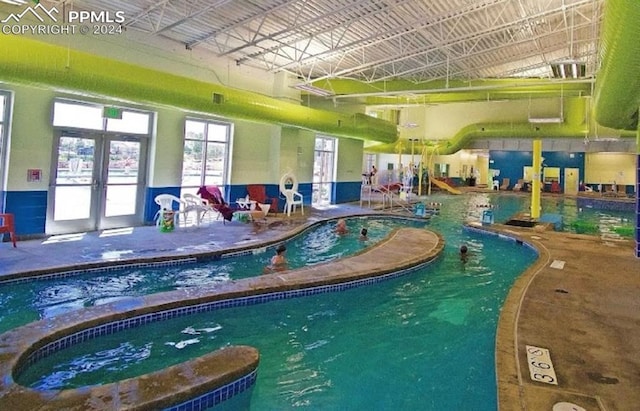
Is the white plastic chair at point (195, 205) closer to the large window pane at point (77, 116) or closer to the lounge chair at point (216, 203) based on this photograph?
the lounge chair at point (216, 203)

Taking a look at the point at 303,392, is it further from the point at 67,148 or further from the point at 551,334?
the point at 67,148

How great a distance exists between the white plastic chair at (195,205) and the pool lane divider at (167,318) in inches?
144

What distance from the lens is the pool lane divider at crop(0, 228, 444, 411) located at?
2.46 m

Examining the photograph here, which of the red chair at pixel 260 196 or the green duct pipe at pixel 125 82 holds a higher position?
the green duct pipe at pixel 125 82

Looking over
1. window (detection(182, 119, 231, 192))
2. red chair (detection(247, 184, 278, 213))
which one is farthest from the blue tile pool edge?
window (detection(182, 119, 231, 192))

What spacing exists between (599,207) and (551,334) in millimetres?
18328

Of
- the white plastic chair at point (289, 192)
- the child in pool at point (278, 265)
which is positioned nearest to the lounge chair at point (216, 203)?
the white plastic chair at point (289, 192)

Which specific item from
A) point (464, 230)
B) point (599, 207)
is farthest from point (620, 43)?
point (599, 207)

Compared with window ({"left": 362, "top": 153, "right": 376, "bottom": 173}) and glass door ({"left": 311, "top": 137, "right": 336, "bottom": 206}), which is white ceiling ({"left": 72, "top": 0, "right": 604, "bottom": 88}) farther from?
window ({"left": 362, "top": 153, "right": 376, "bottom": 173})

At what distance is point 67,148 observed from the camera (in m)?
7.25

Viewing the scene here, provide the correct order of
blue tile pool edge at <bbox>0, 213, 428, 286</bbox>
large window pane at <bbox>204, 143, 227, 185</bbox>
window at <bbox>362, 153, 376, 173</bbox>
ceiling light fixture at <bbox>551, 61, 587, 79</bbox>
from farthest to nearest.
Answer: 1. window at <bbox>362, 153, 376, 173</bbox>
2. large window pane at <bbox>204, 143, 227, 185</bbox>
3. ceiling light fixture at <bbox>551, 61, 587, 79</bbox>
4. blue tile pool edge at <bbox>0, 213, 428, 286</bbox>

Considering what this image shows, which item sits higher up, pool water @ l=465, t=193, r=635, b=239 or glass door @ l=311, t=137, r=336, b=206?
glass door @ l=311, t=137, r=336, b=206

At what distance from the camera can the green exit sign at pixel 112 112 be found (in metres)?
7.54

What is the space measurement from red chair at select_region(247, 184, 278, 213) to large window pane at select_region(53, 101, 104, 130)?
3.97 meters
